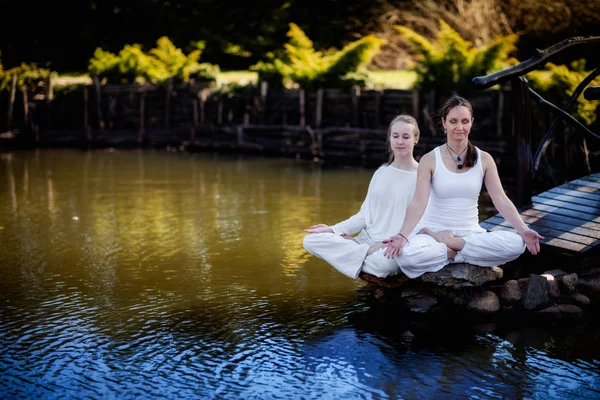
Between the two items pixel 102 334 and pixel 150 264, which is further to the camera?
pixel 150 264

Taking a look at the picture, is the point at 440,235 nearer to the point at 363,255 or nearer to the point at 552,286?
the point at 363,255

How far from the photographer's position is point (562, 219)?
7.74 m

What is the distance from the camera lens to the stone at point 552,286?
22.8ft

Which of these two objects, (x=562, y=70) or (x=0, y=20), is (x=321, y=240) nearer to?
(x=562, y=70)

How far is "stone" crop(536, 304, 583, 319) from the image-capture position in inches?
271

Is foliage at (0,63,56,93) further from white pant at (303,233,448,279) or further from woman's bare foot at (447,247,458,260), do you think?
woman's bare foot at (447,247,458,260)

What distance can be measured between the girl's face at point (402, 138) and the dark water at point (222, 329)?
1.31m

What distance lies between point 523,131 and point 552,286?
5.65 feet

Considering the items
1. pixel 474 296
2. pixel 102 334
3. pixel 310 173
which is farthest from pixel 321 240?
pixel 310 173

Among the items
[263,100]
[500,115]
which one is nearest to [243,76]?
[263,100]

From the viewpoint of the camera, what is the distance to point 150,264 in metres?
8.92

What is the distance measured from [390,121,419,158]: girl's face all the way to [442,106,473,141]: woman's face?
351 millimetres

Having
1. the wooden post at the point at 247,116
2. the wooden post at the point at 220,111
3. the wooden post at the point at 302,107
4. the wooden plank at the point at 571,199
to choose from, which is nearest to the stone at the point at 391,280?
the wooden plank at the point at 571,199

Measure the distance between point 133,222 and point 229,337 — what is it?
5.41 meters
